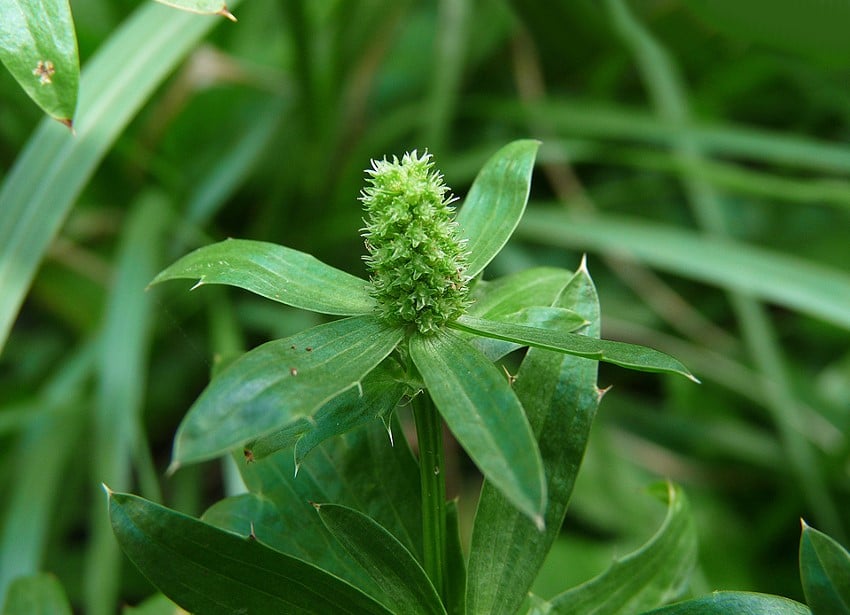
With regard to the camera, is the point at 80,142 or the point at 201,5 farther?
the point at 80,142

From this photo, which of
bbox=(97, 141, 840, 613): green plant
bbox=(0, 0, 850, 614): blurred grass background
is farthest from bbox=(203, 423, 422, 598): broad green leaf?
bbox=(0, 0, 850, 614): blurred grass background

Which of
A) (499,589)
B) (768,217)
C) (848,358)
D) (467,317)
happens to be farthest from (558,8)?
(499,589)

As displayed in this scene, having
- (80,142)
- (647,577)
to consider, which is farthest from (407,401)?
(80,142)

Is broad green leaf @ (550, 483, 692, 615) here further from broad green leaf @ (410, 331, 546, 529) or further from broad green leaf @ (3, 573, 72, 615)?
broad green leaf @ (3, 573, 72, 615)

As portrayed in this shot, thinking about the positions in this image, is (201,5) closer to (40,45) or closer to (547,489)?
(40,45)

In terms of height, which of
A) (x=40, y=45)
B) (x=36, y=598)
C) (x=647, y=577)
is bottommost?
(x=36, y=598)

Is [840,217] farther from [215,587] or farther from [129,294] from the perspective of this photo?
[215,587]
